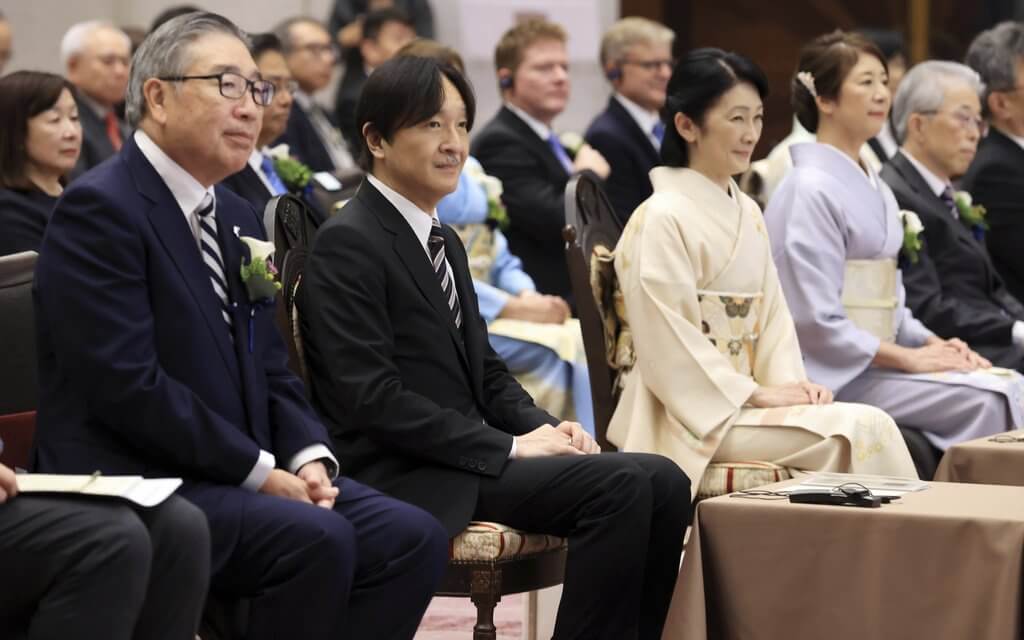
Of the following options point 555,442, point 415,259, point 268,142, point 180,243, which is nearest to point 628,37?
point 268,142

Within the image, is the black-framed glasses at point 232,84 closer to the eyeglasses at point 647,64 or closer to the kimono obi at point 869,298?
the kimono obi at point 869,298

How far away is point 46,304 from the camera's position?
8.73 feet

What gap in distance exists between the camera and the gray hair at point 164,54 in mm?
2834

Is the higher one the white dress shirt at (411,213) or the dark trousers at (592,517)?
the white dress shirt at (411,213)

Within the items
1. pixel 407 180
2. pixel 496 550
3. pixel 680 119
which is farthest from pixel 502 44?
pixel 496 550

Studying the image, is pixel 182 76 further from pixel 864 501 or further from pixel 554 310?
pixel 554 310

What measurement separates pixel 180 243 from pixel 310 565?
58cm

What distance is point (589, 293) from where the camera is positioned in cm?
385

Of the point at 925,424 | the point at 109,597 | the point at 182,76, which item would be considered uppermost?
the point at 182,76

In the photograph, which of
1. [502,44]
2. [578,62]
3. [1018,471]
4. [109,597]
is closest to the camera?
[109,597]

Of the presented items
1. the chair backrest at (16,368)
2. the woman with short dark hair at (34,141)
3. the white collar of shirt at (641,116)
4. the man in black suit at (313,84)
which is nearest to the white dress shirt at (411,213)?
the chair backrest at (16,368)

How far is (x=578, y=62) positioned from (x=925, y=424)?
4781 mm

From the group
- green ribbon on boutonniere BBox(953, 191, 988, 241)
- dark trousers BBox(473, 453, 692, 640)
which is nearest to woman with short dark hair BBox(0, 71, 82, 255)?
dark trousers BBox(473, 453, 692, 640)

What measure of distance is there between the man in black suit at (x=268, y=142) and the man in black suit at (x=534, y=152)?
0.79 metres
